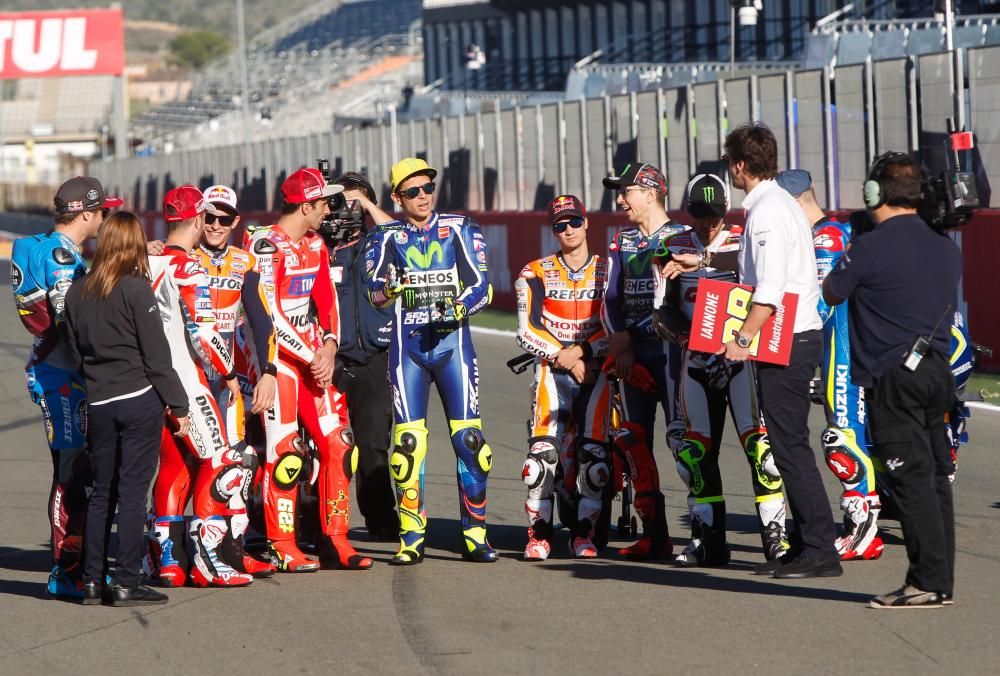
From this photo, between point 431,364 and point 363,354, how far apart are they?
972mm

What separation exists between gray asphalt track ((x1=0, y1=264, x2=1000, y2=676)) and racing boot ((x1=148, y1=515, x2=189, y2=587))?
0.14 m

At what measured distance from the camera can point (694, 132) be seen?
70.7 ft

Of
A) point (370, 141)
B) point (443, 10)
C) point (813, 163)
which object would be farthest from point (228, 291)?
point (443, 10)

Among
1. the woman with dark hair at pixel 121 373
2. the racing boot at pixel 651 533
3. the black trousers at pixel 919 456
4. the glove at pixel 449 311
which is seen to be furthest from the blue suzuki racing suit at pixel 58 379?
the black trousers at pixel 919 456

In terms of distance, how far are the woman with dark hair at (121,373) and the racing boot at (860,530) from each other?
3243 mm

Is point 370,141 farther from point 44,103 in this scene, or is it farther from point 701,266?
point 44,103

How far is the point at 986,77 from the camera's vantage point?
1573cm

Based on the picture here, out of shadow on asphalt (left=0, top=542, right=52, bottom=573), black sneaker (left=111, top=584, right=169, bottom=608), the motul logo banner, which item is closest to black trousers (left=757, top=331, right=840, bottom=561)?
black sneaker (left=111, top=584, right=169, bottom=608)

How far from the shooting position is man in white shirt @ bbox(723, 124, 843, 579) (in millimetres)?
6934

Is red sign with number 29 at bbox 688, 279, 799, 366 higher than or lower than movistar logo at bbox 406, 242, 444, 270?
lower

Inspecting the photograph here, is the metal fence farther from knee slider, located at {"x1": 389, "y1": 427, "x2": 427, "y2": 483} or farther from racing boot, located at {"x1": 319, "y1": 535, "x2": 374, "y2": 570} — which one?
racing boot, located at {"x1": 319, "y1": 535, "x2": 374, "y2": 570}

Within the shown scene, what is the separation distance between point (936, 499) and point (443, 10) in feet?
203

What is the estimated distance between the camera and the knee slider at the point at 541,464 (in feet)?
27.0

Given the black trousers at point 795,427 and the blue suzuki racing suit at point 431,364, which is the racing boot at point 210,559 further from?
the black trousers at point 795,427
